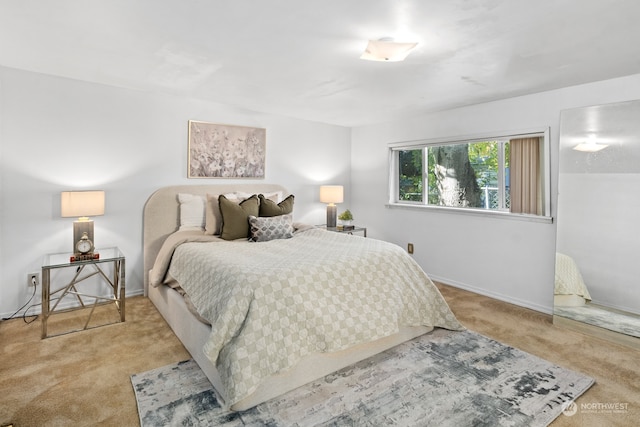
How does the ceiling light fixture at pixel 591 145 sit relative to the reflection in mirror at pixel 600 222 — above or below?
above

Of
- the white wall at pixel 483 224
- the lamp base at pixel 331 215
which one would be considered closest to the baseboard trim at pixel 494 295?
the white wall at pixel 483 224

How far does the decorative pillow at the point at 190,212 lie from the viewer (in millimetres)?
3707

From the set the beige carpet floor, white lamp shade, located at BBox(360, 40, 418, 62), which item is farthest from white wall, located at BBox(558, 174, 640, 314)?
white lamp shade, located at BBox(360, 40, 418, 62)

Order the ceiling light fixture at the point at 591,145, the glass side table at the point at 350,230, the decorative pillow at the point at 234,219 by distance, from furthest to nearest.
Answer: the glass side table at the point at 350,230
the decorative pillow at the point at 234,219
the ceiling light fixture at the point at 591,145

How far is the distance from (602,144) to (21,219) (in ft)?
16.8

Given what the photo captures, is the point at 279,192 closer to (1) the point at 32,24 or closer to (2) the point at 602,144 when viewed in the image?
(1) the point at 32,24

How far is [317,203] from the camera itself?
5113 millimetres

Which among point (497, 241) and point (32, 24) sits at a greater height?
point (32, 24)

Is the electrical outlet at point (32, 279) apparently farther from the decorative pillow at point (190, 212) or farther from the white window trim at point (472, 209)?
the white window trim at point (472, 209)

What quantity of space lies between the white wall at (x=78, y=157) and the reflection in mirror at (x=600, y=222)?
3581 mm

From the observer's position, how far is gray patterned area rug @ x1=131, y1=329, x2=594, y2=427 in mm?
1784

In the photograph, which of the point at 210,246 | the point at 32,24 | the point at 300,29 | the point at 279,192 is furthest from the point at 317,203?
the point at 32,24

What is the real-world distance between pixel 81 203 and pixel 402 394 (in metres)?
2.97

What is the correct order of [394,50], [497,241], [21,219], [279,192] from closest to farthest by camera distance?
[394,50], [21,219], [497,241], [279,192]
